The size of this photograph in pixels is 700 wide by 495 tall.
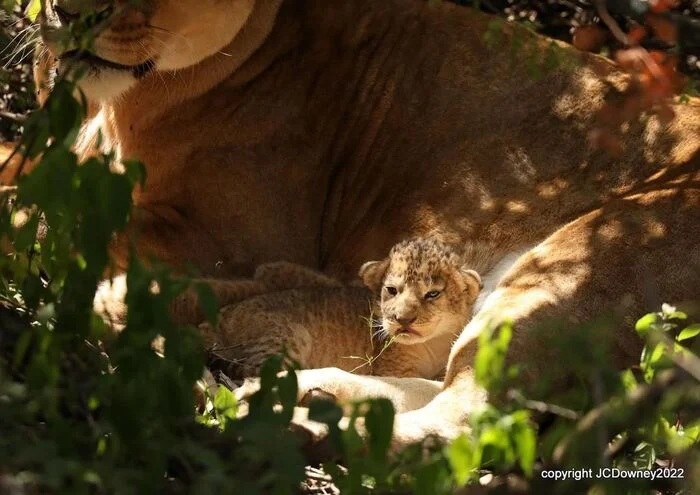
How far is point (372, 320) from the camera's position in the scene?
12.9 feet

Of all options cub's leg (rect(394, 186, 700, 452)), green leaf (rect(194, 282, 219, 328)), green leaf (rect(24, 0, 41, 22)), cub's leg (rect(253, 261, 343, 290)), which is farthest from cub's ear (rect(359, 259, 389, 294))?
green leaf (rect(194, 282, 219, 328))

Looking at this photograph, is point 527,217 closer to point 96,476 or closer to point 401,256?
point 401,256

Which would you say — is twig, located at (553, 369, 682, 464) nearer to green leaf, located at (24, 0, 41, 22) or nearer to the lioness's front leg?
the lioness's front leg

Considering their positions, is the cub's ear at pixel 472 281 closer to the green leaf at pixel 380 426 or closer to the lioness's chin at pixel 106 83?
the lioness's chin at pixel 106 83

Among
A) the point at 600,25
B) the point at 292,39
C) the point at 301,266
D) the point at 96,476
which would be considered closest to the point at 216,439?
the point at 96,476

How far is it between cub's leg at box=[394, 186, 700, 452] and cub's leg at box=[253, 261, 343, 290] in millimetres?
635

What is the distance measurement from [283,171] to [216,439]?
2.18 m

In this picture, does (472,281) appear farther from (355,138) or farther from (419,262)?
(355,138)

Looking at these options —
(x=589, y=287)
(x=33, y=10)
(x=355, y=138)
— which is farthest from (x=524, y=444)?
(x=33, y=10)

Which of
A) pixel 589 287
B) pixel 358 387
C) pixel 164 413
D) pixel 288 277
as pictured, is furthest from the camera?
pixel 288 277

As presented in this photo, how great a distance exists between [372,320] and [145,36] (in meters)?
1.18

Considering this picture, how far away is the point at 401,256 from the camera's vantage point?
3.82 meters

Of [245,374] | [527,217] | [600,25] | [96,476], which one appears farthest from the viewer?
[600,25]

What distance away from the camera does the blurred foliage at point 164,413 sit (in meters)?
2.05
